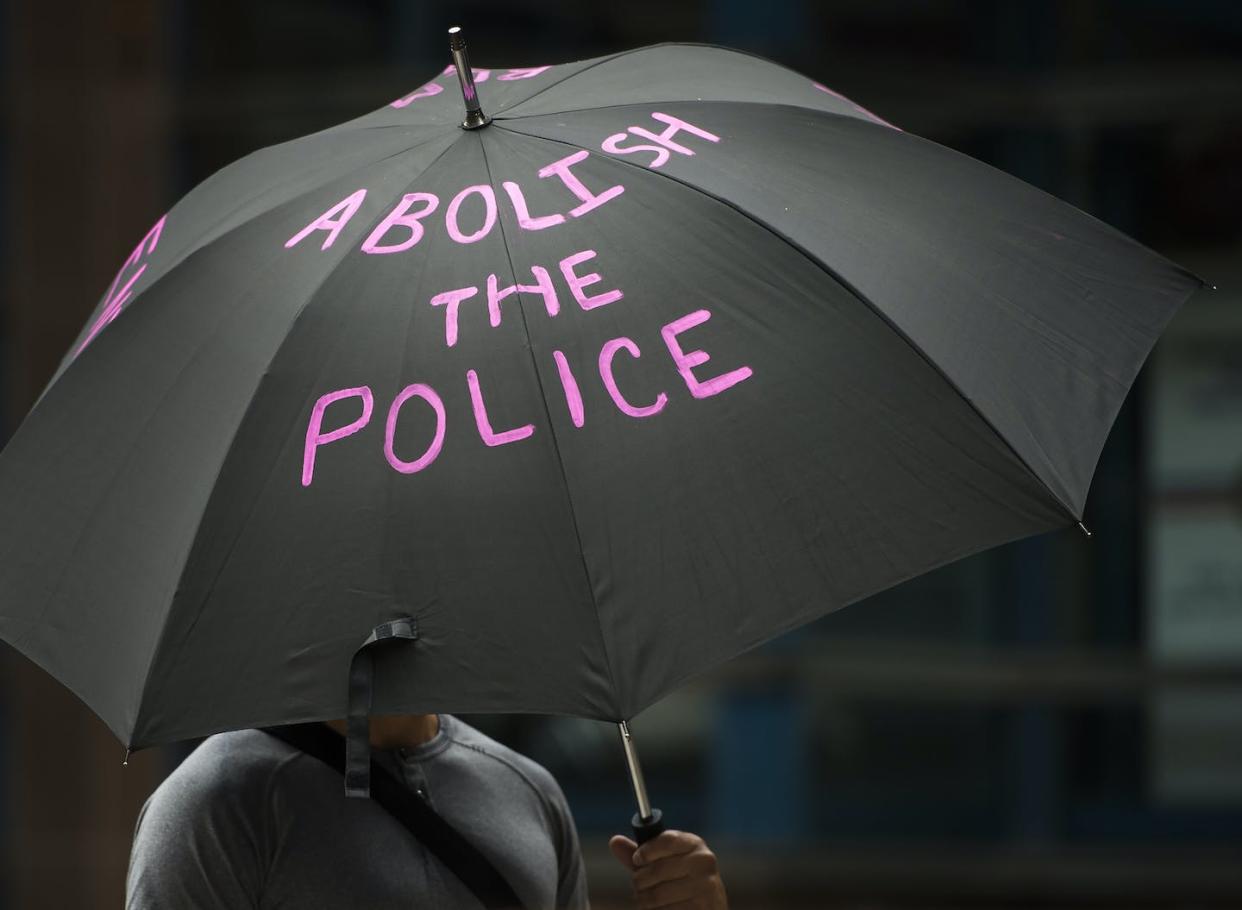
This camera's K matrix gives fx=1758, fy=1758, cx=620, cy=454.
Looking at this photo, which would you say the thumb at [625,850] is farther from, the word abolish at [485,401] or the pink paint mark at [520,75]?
the pink paint mark at [520,75]

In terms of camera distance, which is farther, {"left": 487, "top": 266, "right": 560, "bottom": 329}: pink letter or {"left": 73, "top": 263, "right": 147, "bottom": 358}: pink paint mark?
{"left": 73, "top": 263, "right": 147, "bottom": 358}: pink paint mark

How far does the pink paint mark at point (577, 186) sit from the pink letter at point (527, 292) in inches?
4.4

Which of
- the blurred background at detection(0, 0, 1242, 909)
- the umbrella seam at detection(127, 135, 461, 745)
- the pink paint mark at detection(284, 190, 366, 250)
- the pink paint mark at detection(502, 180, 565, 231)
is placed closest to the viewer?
the umbrella seam at detection(127, 135, 461, 745)

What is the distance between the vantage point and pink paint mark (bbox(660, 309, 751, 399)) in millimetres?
2020

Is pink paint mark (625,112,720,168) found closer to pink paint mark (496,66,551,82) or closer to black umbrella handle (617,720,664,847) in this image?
pink paint mark (496,66,551,82)

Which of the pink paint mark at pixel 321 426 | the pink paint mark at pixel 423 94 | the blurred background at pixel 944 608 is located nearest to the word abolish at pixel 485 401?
the pink paint mark at pixel 321 426

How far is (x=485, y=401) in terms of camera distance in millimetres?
2006

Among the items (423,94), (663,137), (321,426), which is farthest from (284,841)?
(423,94)

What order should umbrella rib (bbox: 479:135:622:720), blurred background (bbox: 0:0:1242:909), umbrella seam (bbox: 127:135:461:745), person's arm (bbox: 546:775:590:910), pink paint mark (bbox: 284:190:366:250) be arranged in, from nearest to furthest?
umbrella rib (bbox: 479:135:622:720) → umbrella seam (bbox: 127:135:461:745) → pink paint mark (bbox: 284:190:366:250) → person's arm (bbox: 546:775:590:910) → blurred background (bbox: 0:0:1242:909)

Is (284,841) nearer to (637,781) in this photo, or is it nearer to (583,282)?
(637,781)

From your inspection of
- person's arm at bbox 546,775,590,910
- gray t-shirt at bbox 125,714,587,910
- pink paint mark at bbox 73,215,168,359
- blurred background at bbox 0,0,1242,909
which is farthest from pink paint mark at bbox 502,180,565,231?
blurred background at bbox 0,0,1242,909

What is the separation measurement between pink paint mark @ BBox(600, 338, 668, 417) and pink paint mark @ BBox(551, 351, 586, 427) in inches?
1.4

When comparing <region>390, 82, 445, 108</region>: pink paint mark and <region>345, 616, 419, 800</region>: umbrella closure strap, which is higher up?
<region>390, 82, 445, 108</region>: pink paint mark

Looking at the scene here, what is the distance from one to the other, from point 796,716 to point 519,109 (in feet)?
14.3
